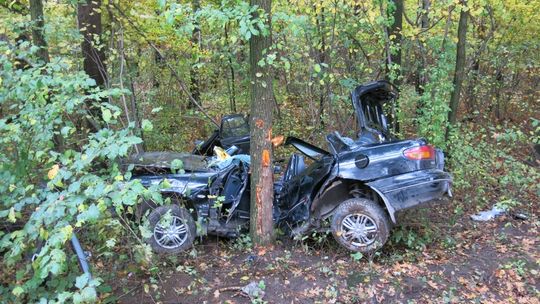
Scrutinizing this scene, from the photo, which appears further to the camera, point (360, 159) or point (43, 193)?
point (360, 159)

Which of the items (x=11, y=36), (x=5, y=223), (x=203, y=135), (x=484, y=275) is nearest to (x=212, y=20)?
(x=5, y=223)

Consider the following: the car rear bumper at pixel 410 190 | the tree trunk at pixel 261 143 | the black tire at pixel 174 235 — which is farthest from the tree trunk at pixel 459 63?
the black tire at pixel 174 235

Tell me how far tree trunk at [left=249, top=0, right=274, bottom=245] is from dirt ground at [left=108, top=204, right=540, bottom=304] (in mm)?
329

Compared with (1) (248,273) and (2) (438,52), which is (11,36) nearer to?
(1) (248,273)

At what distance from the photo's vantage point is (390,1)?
9461mm

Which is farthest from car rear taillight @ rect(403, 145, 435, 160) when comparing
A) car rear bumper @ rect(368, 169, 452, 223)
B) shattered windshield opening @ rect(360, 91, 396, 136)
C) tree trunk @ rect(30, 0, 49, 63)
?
tree trunk @ rect(30, 0, 49, 63)

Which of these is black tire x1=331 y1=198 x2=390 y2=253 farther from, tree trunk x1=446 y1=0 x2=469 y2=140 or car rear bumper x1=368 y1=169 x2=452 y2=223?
tree trunk x1=446 y1=0 x2=469 y2=140

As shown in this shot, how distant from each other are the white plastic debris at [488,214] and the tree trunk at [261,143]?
3576 mm

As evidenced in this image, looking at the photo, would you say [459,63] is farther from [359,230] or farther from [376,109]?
[359,230]

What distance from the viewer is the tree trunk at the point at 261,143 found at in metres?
5.51

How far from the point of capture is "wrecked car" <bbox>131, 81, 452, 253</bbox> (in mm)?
5648

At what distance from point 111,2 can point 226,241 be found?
5.35 metres

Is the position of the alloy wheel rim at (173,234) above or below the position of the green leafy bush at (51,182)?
below

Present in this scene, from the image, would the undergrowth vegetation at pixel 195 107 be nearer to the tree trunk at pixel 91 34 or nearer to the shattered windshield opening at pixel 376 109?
the tree trunk at pixel 91 34
